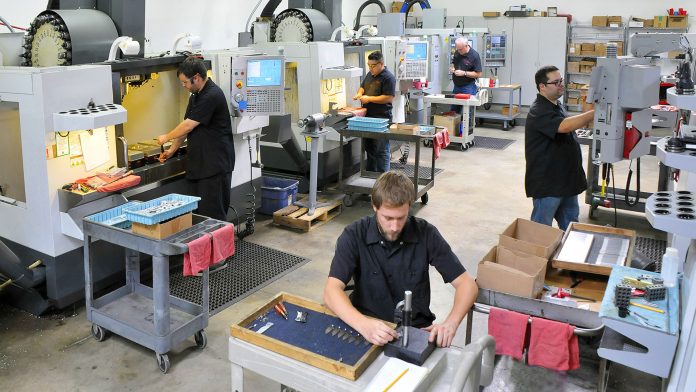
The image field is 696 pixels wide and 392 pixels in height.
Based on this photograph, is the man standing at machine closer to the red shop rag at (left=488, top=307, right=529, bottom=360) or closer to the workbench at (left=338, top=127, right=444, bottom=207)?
the workbench at (left=338, top=127, right=444, bottom=207)

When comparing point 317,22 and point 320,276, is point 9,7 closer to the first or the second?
point 317,22

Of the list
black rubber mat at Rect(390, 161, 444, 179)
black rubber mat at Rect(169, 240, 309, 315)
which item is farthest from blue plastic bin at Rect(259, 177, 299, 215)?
black rubber mat at Rect(390, 161, 444, 179)

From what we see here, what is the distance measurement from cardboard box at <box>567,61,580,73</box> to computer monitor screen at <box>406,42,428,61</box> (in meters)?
3.55

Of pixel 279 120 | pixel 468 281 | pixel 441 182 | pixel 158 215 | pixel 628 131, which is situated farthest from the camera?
pixel 441 182

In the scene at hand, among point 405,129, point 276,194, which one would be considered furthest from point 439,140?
point 276,194

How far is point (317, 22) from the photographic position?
624 centimetres

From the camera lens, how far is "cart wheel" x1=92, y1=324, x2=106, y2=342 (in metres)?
3.59

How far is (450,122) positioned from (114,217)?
5680mm

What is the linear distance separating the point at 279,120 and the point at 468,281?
3.27m

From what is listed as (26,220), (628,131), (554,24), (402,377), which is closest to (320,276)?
(26,220)

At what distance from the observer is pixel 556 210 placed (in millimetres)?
4078

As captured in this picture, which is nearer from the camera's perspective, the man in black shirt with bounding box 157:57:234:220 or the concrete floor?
the concrete floor

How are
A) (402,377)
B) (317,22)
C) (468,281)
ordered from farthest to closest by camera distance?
(317,22) → (468,281) → (402,377)

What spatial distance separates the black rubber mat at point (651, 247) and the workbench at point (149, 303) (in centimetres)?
343
